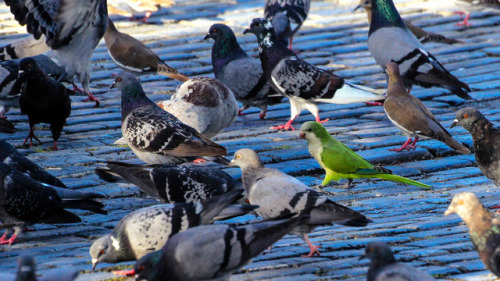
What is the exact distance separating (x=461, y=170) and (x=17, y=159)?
3.49 meters

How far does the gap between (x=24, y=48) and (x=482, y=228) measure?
6.84 meters

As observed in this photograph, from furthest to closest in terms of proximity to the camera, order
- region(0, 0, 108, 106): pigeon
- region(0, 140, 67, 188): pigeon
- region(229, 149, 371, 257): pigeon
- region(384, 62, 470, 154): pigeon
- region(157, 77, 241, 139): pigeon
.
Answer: region(0, 0, 108, 106): pigeon → region(157, 77, 241, 139): pigeon → region(384, 62, 470, 154): pigeon → region(0, 140, 67, 188): pigeon → region(229, 149, 371, 257): pigeon

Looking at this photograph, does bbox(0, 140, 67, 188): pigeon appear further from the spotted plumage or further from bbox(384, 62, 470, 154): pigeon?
bbox(384, 62, 470, 154): pigeon

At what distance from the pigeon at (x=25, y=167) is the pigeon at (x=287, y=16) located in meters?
4.93

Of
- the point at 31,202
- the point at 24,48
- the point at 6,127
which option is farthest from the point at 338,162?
the point at 24,48

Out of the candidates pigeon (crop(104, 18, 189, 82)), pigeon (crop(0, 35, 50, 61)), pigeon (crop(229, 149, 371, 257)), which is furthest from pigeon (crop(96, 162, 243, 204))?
pigeon (crop(0, 35, 50, 61))

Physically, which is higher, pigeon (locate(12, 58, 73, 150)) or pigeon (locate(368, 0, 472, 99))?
pigeon (locate(368, 0, 472, 99))

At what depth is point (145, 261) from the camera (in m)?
4.65

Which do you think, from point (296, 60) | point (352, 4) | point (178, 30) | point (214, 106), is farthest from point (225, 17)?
point (214, 106)

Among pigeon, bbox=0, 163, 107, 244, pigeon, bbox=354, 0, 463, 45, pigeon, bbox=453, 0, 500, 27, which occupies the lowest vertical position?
pigeon, bbox=0, 163, 107, 244

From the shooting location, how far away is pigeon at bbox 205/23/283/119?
930 cm

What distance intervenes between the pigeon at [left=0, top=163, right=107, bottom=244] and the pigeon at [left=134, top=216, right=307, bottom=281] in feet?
4.81

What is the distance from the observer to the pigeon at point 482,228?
461 centimetres

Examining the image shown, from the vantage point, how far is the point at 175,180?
623 centimetres
